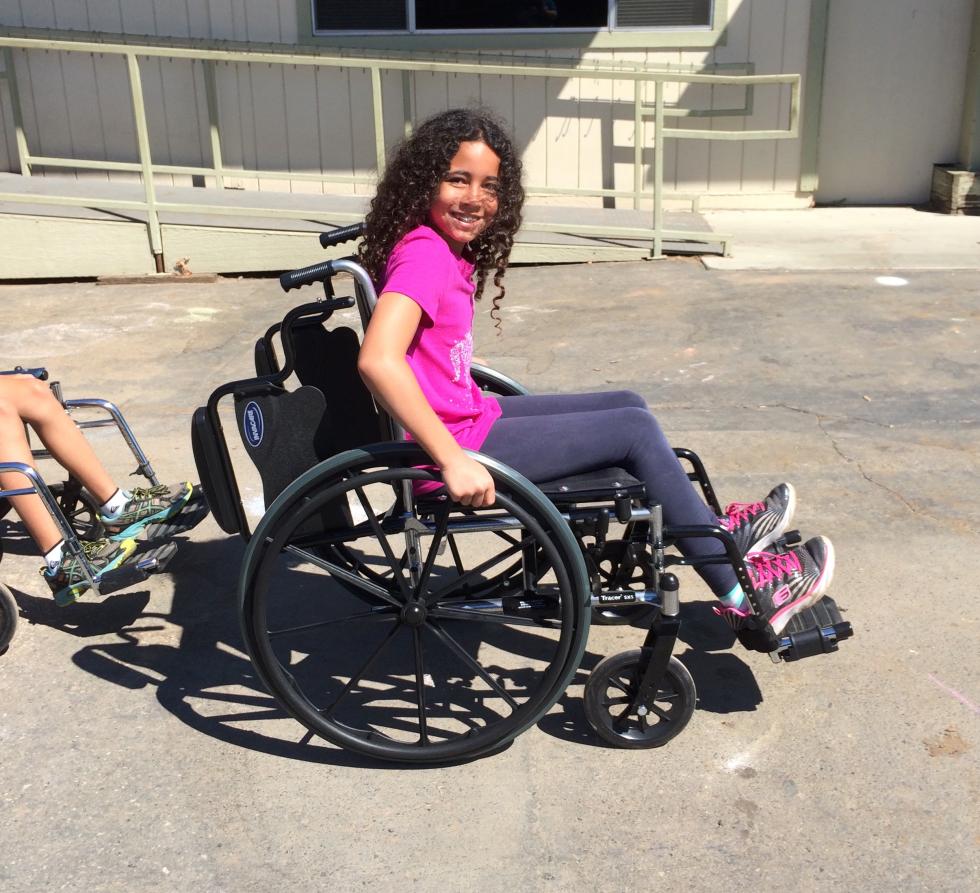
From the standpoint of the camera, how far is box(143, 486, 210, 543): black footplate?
341 cm

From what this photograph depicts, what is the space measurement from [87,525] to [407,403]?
1.83 m

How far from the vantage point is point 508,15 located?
895 centimetres

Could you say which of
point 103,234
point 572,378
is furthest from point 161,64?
point 572,378

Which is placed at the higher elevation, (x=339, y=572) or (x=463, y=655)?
(x=339, y=572)

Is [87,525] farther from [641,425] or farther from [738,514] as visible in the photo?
[738,514]

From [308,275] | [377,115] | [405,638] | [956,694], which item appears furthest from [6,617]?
[377,115]

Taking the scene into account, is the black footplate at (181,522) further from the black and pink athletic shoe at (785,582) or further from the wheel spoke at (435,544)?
the black and pink athletic shoe at (785,582)

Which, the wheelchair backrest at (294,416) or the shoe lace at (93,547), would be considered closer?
the wheelchair backrest at (294,416)

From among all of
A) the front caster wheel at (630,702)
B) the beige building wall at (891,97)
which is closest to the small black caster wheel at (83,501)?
the front caster wheel at (630,702)

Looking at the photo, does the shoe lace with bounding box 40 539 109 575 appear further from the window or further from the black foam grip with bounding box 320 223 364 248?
the window

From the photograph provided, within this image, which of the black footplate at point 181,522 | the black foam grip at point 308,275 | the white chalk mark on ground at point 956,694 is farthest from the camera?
the black footplate at point 181,522

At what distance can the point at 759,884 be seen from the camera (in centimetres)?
228

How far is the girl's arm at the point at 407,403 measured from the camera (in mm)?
2375

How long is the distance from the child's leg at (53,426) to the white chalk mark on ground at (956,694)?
2490 mm
